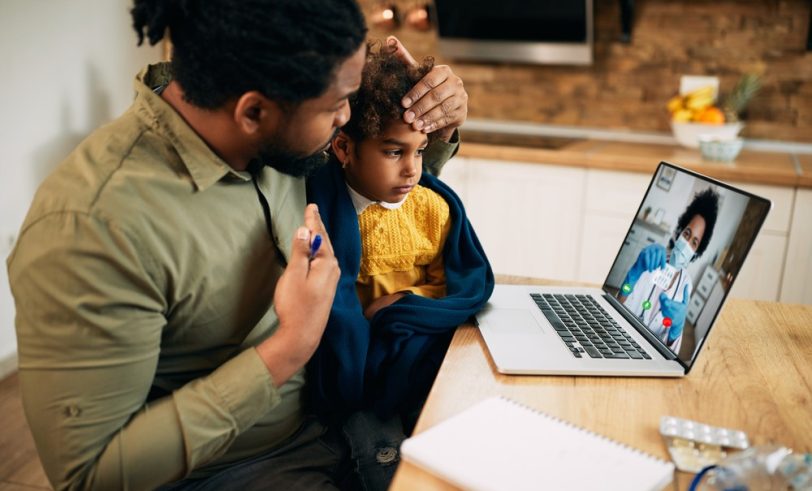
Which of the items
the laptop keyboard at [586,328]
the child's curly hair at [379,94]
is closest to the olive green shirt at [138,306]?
the child's curly hair at [379,94]

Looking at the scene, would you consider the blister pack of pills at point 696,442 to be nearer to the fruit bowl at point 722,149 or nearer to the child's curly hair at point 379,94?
the child's curly hair at point 379,94

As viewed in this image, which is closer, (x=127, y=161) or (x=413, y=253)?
(x=127, y=161)

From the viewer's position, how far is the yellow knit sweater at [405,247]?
141 centimetres

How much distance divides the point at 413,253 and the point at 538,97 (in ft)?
7.60

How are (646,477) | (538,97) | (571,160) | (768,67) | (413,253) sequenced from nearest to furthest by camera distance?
(646,477), (413,253), (571,160), (768,67), (538,97)

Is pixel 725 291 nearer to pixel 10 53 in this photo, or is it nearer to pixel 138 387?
pixel 138 387

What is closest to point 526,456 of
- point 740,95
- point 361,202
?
point 361,202

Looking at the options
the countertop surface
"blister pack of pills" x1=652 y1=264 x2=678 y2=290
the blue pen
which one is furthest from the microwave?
the blue pen

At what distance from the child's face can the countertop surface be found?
1.63 meters

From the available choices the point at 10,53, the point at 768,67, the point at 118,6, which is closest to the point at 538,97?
the point at 768,67

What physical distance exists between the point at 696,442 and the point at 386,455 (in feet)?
1.69

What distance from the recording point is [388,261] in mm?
1414

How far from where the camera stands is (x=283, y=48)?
2.99 ft

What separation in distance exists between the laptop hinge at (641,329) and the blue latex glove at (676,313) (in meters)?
0.02
